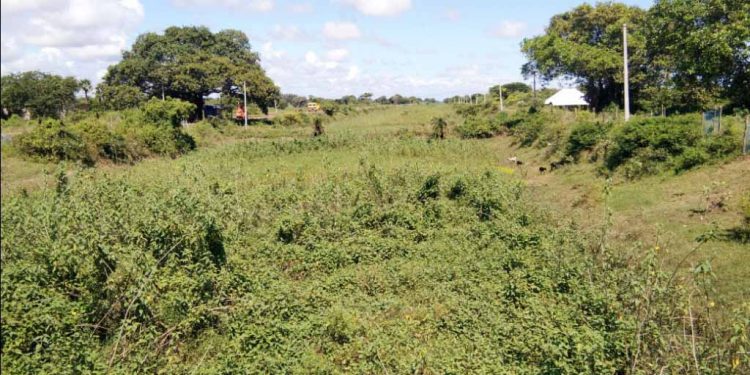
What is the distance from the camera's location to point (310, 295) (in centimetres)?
606

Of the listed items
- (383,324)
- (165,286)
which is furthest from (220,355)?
(383,324)

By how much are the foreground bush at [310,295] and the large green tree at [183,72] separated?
21213 mm

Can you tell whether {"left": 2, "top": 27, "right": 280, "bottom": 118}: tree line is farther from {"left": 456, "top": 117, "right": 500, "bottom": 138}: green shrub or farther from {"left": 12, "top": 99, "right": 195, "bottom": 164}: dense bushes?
{"left": 456, "top": 117, "right": 500, "bottom": 138}: green shrub

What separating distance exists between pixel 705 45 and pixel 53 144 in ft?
65.8

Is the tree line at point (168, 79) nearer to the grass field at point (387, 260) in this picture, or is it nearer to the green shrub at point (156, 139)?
the green shrub at point (156, 139)

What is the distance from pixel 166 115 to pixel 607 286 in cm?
1773

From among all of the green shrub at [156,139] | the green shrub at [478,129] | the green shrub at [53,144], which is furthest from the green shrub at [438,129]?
the green shrub at [53,144]

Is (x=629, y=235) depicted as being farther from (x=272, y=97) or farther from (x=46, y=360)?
(x=272, y=97)

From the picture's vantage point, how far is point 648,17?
1980 centimetres

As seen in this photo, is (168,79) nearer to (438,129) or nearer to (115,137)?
(115,137)

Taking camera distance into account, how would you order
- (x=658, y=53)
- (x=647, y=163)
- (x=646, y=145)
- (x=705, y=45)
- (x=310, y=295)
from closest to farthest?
1. (x=310, y=295)
2. (x=647, y=163)
3. (x=646, y=145)
4. (x=705, y=45)
5. (x=658, y=53)

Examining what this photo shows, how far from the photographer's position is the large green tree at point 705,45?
16.1m

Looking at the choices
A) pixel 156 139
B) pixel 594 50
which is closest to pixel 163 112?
pixel 156 139

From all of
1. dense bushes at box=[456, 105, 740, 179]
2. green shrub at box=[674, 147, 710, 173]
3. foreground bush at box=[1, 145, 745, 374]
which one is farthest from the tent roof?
foreground bush at box=[1, 145, 745, 374]
